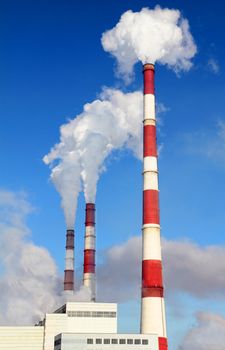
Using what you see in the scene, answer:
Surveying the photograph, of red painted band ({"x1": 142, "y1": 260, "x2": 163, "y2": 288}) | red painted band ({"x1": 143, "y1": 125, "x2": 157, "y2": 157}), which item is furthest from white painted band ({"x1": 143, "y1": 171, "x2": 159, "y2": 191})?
red painted band ({"x1": 142, "y1": 260, "x2": 163, "y2": 288})

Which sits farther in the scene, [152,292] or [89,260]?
[89,260]

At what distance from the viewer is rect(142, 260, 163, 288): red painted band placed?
43719 millimetres

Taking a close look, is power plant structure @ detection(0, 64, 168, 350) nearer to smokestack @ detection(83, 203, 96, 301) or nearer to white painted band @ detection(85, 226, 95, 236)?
smokestack @ detection(83, 203, 96, 301)

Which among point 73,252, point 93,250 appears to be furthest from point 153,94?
point 73,252

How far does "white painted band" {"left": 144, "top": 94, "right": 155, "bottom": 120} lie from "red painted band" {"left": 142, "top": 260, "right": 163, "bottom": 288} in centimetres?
1434

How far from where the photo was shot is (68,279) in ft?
238

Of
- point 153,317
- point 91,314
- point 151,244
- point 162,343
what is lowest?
point 162,343

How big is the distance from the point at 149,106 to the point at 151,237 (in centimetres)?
1319

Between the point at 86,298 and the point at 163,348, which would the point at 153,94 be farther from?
the point at 86,298

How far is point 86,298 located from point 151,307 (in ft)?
78.0

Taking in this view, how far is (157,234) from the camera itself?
45406 mm

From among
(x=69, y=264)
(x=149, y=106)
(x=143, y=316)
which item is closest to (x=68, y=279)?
(x=69, y=264)

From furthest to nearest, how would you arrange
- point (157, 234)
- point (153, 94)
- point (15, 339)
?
point (15, 339) < point (153, 94) < point (157, 234)

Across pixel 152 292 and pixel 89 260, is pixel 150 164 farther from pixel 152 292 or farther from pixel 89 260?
pixel 89 260
